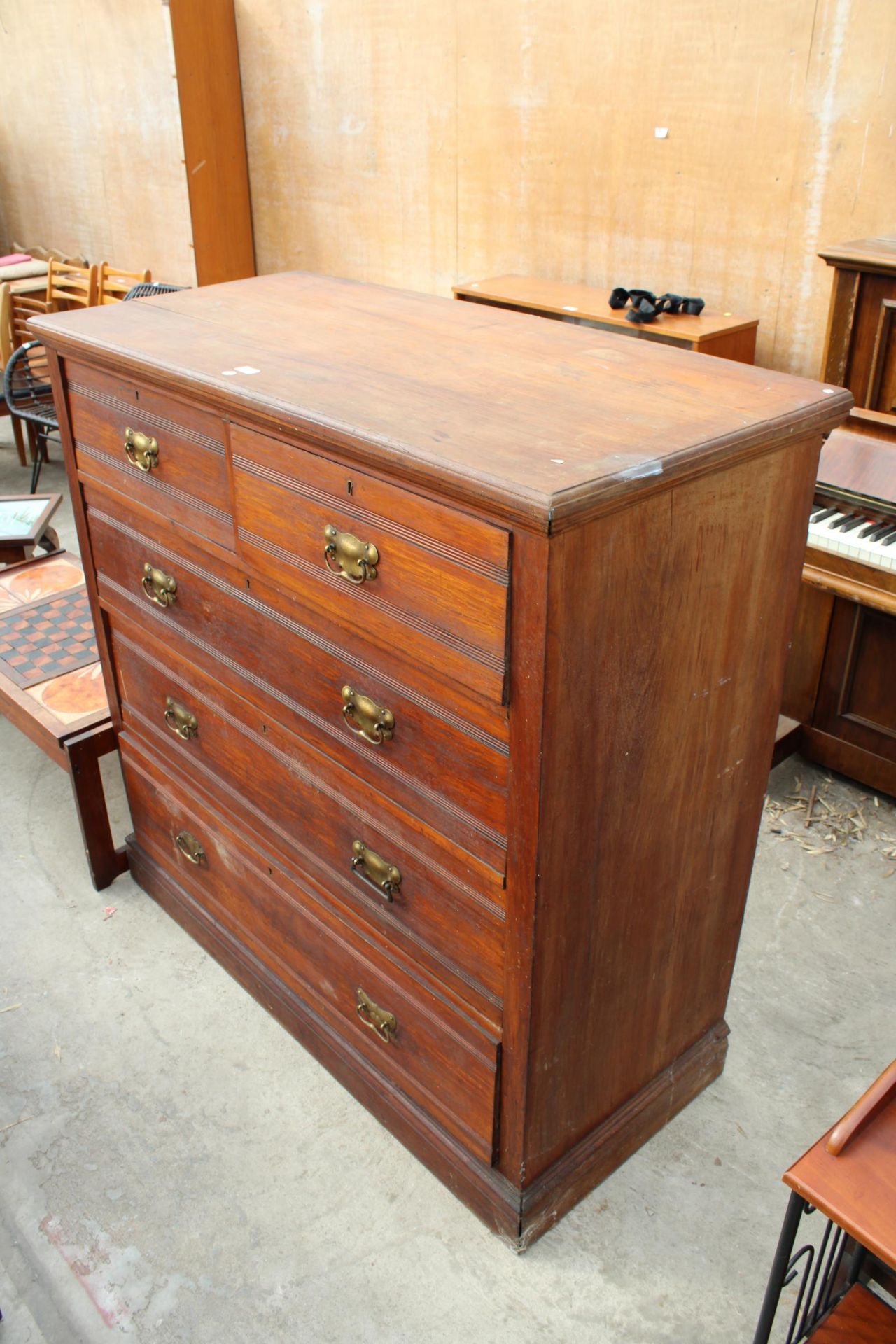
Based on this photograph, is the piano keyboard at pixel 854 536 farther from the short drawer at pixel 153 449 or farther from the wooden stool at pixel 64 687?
the wooden stool at pixel 64 687

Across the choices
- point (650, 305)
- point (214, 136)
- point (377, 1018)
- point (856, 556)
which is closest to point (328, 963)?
point (377, 1018)

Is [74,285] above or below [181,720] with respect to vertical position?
above

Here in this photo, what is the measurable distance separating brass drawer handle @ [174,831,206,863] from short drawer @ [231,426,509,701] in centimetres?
89

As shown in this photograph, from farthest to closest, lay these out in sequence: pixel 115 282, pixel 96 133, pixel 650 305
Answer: pixel 96 133 → pixel 115 282 → pixel 650 305

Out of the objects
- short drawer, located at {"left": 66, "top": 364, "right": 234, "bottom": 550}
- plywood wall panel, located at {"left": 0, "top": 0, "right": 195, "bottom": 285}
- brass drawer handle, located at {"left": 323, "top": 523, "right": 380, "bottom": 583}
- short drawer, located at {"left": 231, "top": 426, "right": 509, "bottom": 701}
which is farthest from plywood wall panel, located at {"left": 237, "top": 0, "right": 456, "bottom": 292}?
brass drawer handle, located at {"left": 323, "top": 523, "right": 380, "bottom": 583}

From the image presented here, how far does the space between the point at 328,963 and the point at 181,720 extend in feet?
2.01

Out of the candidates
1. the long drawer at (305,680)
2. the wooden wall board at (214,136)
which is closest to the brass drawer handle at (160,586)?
the long drawer at (305,680)

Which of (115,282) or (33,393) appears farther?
(115,282)

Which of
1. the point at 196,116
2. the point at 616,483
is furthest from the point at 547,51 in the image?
the point at 616,483

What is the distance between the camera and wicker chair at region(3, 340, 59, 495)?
4.98 m

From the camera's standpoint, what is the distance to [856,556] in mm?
2666

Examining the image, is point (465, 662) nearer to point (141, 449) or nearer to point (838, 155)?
point (141, 449)

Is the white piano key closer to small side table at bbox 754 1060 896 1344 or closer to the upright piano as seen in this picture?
the upright piano

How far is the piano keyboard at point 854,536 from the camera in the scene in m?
2.63
